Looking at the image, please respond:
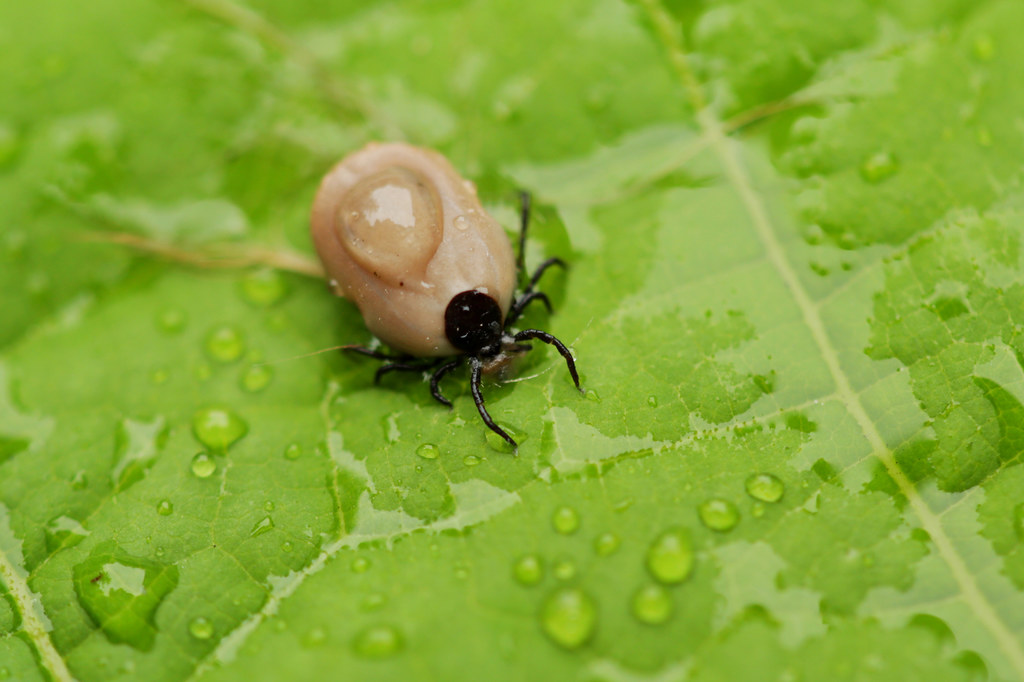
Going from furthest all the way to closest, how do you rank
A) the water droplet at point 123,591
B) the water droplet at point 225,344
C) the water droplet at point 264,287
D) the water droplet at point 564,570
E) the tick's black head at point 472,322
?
the water droplet at point 264,287
the water droplet at point 225,344
the tick's black head at point 472,322
the water droplet at point 123,591
the water droplet at point 564,570

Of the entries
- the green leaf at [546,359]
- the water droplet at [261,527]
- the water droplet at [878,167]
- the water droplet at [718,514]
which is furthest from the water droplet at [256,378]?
the water droplet at [878,167]

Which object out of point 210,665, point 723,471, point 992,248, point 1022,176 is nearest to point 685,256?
point 723,471

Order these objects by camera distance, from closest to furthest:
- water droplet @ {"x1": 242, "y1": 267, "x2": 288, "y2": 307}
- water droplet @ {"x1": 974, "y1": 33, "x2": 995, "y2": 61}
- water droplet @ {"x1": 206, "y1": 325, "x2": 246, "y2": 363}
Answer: water droplet @ {"x1": 974, "y1": 33, "x2": 995, "y2": 61} → water droplet @ {"x1": 206, "y1": 325, "x2": 246, "y2": 363} → water droplet @ {"x1": 242, "y1": 267, "x2": 288, "y2": 307}

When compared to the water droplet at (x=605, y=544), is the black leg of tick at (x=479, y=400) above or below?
above

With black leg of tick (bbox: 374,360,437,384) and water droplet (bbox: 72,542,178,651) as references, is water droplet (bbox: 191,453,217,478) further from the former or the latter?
black leg of tick (bbox: 374,360,437,384)

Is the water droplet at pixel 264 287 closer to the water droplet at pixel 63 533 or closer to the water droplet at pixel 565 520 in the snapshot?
the water droplet at pixel 63 533

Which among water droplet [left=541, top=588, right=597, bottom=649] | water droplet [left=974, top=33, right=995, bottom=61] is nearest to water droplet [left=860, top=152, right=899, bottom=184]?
water droplet [left=974, top=33, right=995, bottom=61]

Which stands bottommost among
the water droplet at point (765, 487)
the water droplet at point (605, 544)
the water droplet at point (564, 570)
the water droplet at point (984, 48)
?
the water droplet at point (564, 570)
